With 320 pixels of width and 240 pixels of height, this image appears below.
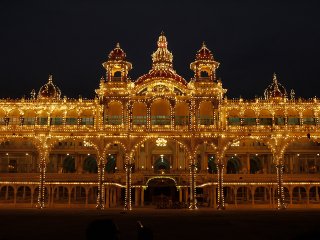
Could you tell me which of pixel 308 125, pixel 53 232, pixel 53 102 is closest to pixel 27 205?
pixel 53 102

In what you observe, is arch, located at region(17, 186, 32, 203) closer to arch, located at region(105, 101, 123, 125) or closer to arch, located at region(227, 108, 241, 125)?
arch, located at region(105, 101, 123, 125)

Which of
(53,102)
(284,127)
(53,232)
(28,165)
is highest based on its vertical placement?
(53,102)

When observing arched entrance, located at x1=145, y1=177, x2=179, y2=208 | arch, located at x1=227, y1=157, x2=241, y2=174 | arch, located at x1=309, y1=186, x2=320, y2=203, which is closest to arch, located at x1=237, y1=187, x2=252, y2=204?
arch, located at x1=227, y1=157, x2=241, y2=174

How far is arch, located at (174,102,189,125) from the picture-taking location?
46281 millimetres

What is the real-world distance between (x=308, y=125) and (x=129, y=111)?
19522mm

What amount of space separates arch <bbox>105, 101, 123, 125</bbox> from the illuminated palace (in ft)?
0.37

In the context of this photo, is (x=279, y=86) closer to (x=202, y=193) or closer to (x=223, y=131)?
(x=223, y=131)

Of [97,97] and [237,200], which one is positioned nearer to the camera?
[97,97]

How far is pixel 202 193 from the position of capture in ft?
178

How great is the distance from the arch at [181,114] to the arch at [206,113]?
61.0 inches

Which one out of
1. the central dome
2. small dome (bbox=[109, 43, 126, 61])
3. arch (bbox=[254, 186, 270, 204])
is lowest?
arch (bbox=[254, 186, 270, 204])

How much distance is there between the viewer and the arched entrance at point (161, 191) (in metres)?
50.0

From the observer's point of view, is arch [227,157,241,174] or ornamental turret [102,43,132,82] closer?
ornamental turret [102,43,132,82]

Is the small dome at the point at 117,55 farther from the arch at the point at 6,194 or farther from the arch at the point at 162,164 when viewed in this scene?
the arch at the point at 6,194
